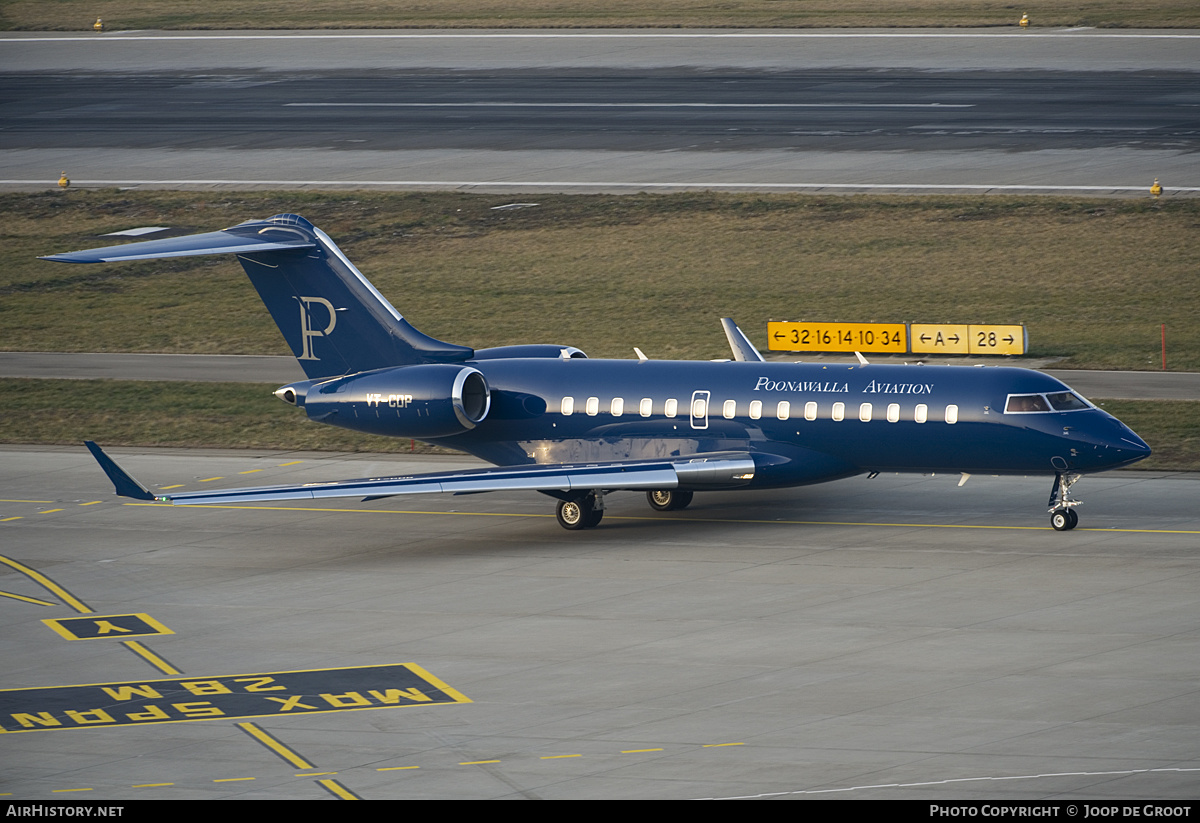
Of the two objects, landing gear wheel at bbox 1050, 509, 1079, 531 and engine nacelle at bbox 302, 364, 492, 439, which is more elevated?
engine nacelle at bbox 302, 364, 492, 439

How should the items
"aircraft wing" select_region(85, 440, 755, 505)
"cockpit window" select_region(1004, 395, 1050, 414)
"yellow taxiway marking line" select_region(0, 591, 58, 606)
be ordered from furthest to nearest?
"cockpit window" select_region(1004, 395, 1050, 414) → "aircraft wing" select_region(85, 440, 755, 505) → "yellow taxiway marking line" select_region(0, 591, 58, 606)

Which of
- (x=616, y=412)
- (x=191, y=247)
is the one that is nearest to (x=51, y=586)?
(x=191, y=247)

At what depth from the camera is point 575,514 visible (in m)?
37.3

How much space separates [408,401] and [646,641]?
10.5 m

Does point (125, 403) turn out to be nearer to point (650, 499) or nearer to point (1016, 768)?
point (650, 499)

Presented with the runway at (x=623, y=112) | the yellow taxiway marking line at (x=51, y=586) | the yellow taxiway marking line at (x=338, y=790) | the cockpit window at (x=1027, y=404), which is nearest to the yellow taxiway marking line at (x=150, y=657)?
the yellow taxiway marking line at (x=51, y=586)

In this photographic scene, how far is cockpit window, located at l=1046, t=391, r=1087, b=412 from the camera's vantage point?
34.9 m

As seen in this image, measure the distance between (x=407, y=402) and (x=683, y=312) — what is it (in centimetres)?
2555

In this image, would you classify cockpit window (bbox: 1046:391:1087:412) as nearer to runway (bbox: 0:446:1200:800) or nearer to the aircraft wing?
runway (bbox: 0:446:1200:800)

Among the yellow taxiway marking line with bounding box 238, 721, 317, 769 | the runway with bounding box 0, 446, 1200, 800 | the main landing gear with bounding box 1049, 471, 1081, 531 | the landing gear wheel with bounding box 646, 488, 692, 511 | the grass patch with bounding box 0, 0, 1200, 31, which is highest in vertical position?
the grass patch with bounding box 0, 0, 1200, 31

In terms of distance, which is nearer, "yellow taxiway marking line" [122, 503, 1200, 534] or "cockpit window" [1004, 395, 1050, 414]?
"cockpit window" [1004, 395, 1050, 414]

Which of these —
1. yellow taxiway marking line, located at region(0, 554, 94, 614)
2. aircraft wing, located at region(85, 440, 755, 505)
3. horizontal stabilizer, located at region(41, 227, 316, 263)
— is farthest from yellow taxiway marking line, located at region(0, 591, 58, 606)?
horizontal stabilizer, located at region(41, 227, 316, 263)

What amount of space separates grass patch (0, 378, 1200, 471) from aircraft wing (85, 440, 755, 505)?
37.6 feet

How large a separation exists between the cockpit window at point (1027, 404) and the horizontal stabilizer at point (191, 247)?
1563 centimetres
